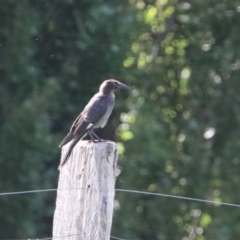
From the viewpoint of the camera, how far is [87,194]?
3588mm

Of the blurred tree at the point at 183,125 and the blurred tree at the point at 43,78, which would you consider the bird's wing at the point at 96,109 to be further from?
the blurred tree at the point at 183,125

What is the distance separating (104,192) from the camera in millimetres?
3559

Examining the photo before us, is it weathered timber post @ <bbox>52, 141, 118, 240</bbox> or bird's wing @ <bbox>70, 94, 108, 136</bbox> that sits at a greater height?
bird's wing @ <bbox>70, 94, 108, 136</bbox>

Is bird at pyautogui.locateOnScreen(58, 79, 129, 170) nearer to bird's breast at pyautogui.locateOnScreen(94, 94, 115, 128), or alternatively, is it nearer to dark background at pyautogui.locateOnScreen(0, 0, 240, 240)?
bird's breast at pyautogui.locateOnScreen(94, 94, 115, 128)

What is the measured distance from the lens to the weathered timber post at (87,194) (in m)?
3.55

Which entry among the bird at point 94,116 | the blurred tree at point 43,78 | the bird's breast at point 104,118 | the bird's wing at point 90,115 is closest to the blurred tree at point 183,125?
the blurred tree at point 43,78

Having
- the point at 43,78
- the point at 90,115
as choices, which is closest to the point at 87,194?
the point at 90,115

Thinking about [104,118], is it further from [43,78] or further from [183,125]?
[183,125]

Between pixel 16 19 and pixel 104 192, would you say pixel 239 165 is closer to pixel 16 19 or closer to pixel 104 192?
pixel 16 19

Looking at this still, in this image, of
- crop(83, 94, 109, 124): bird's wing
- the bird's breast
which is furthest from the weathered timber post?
the bird's breast

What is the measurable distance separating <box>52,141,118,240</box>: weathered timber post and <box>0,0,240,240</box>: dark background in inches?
177

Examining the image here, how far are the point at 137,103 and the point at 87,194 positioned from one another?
6.35 metres

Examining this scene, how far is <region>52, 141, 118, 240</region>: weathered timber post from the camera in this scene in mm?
3553

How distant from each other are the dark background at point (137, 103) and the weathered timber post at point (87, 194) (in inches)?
177
